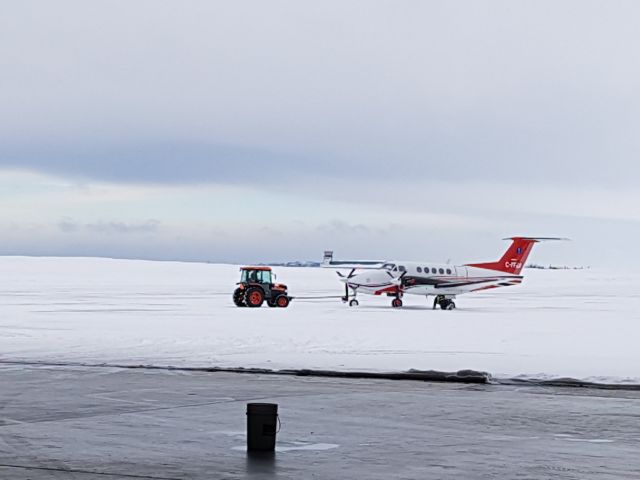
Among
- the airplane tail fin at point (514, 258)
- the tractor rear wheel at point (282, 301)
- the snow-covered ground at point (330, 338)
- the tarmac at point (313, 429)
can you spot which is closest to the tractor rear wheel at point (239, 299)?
the snow-covered ground at point (330, 338)

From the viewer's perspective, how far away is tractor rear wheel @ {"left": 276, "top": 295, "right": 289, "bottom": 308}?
53.1 meters

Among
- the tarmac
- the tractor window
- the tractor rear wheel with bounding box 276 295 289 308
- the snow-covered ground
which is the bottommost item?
the tarmac

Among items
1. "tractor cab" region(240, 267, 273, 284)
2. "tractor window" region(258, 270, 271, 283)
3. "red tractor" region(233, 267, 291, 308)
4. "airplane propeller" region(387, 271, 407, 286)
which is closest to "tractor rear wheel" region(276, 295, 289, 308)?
"red tractor" region(233, 267, 291, 308)

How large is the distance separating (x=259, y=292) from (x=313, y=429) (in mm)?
39442

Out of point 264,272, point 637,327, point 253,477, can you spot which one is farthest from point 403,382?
point 264,272

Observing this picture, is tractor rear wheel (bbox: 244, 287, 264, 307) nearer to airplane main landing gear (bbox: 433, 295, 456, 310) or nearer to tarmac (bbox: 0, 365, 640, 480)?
airplane main landing gear (bbox: 433, 295, 456, 310)

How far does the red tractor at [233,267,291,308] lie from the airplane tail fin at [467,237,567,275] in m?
16.9

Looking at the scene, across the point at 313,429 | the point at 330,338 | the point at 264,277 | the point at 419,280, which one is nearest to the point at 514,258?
the point at 419,280

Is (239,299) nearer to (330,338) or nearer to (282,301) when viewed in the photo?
(282,301)

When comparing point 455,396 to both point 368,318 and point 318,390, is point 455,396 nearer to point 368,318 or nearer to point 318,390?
point 318,390

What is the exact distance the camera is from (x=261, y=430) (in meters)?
12.2

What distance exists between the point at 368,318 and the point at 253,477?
33.4 m

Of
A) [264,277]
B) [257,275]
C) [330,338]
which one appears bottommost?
[330,338]

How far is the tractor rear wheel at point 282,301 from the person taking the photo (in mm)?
53062
